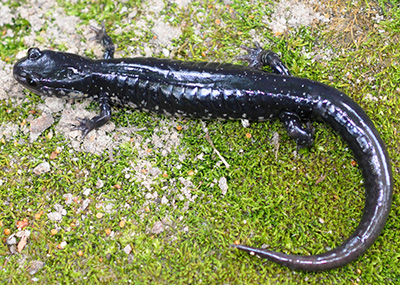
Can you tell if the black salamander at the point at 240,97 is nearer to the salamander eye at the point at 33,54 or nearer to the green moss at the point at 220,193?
the salamander eye at the point at 33,54

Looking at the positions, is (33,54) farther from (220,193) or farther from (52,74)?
Answer: (220,193)

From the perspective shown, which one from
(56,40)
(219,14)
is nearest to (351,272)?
(219,14)

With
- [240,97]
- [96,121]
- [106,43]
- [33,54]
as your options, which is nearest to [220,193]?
[240,97]

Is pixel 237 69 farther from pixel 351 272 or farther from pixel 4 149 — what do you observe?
pixel 4 149

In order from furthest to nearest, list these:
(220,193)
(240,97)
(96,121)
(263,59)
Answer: (263,59), (96,121), (240,97), (220,193)

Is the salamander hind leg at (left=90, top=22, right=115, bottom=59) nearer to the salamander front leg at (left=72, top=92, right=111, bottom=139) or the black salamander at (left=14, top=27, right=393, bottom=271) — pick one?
the black salamander at (left=14, top=27, right=393, bottom=271)

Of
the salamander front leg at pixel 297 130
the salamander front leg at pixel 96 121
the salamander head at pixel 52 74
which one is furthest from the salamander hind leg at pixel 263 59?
the salamander head at pixel 52 74
